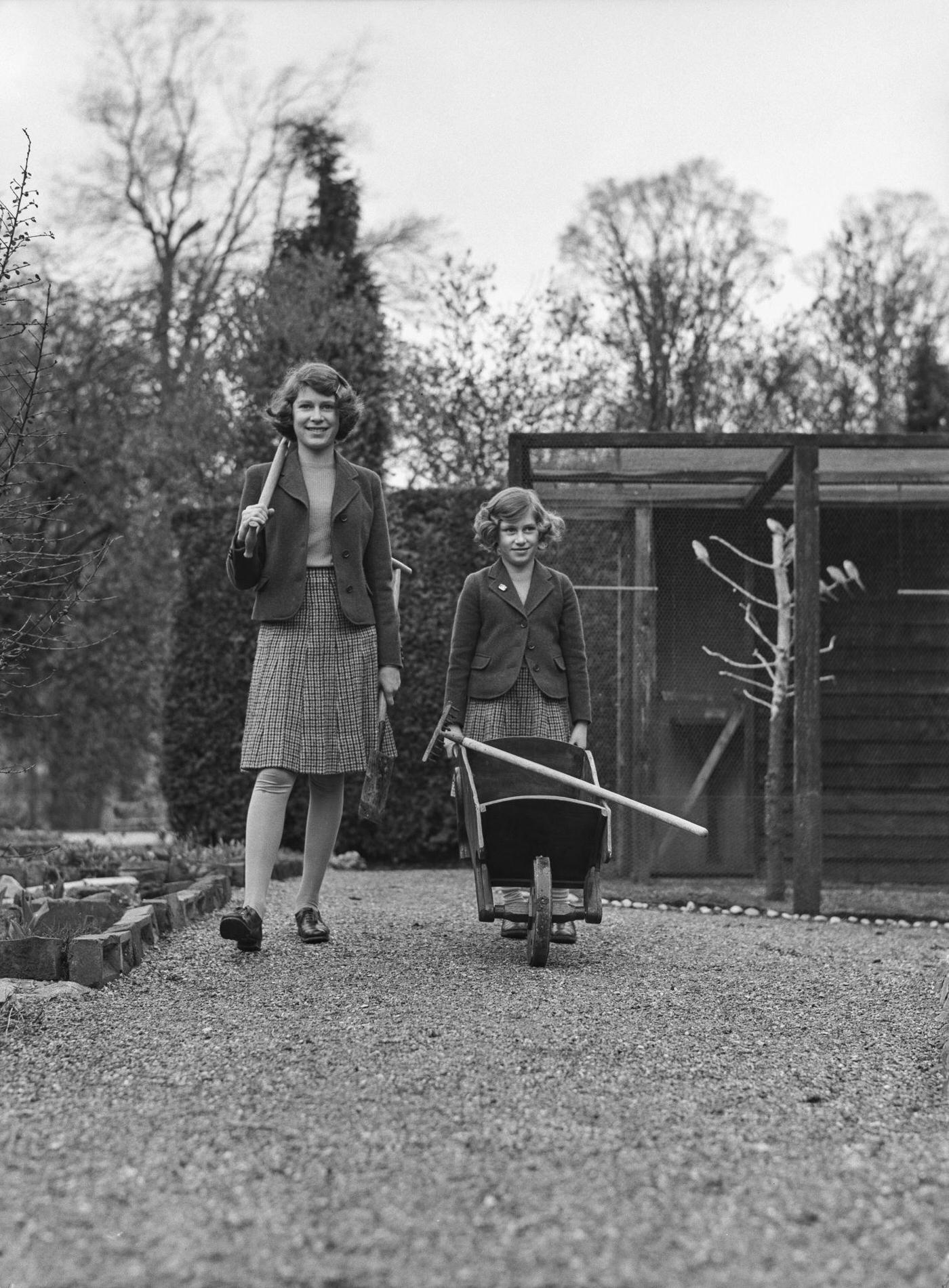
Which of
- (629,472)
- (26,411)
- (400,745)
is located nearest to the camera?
(26,411)

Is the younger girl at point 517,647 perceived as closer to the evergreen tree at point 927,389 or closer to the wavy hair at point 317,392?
the wavy hair at point 317,392

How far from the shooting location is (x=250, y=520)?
4219mm

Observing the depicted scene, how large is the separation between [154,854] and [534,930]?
10.4 ft

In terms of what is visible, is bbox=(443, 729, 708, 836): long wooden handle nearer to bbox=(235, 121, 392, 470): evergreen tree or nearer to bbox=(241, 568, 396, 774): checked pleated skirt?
bbox=(241, 568, 396, 774): checked pleated skirt

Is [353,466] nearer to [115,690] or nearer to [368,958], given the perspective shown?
[368,958]

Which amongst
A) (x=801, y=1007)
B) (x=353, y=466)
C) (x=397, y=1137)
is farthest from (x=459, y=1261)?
(x=353, y=466)

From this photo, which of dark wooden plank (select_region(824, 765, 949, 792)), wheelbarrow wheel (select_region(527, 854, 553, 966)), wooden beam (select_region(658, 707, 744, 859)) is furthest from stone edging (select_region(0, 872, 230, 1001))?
dark wooden plank (select_region(824, 765, 949, 792))

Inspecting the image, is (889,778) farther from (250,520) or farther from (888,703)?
(250,520)

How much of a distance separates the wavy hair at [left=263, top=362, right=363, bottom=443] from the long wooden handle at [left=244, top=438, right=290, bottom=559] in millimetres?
79

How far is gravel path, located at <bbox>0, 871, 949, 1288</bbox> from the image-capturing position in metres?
1.89

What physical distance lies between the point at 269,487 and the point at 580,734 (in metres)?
1.25

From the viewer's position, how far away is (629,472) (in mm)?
6781

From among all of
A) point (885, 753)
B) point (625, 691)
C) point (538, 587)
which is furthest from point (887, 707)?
point (538, 587)

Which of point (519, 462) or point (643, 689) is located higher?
point (519, 462)
